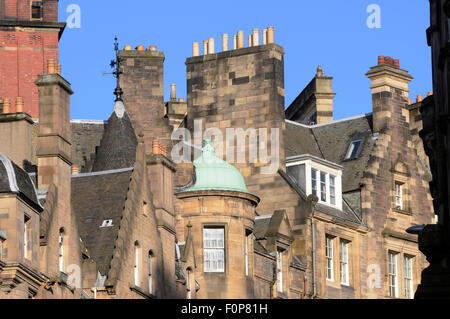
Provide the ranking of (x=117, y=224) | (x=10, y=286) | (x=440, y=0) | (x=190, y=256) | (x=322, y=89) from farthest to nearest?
(x=322, y=89) < (x=190, y=256) < (x=117, y=224) < (x=10, y=286) < (x=440, y=0)

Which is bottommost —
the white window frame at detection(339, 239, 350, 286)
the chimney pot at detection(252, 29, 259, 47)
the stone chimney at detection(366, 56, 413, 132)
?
the white window frame at detection(339, 239, 350, 286)

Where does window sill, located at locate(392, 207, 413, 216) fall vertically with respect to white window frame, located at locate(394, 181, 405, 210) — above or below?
below

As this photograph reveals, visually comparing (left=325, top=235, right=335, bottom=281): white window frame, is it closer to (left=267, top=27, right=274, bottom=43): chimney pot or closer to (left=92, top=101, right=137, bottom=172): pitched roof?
(left=267, top=27, right=274, bottom=43): chimney pot

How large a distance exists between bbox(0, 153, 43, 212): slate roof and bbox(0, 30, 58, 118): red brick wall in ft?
81.9

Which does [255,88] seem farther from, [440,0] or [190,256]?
[440,0]

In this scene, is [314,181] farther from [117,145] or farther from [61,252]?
[61,252]

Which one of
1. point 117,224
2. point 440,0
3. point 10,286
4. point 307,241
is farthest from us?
point 307,241

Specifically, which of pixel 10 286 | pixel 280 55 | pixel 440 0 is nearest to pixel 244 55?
pixel 280 55

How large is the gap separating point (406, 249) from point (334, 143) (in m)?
5.56

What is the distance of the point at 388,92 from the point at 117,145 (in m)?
16.5

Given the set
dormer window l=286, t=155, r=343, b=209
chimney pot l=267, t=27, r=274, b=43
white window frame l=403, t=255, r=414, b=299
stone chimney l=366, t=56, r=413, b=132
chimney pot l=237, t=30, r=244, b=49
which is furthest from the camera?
stone chimney l=366, t=56, r=413, b=132

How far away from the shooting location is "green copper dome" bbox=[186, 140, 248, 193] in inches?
2512

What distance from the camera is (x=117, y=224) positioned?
5544 cm

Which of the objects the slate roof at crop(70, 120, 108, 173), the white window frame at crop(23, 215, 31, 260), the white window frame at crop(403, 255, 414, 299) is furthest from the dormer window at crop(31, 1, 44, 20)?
the white window frame at crop(23, 215, 31, 260)
